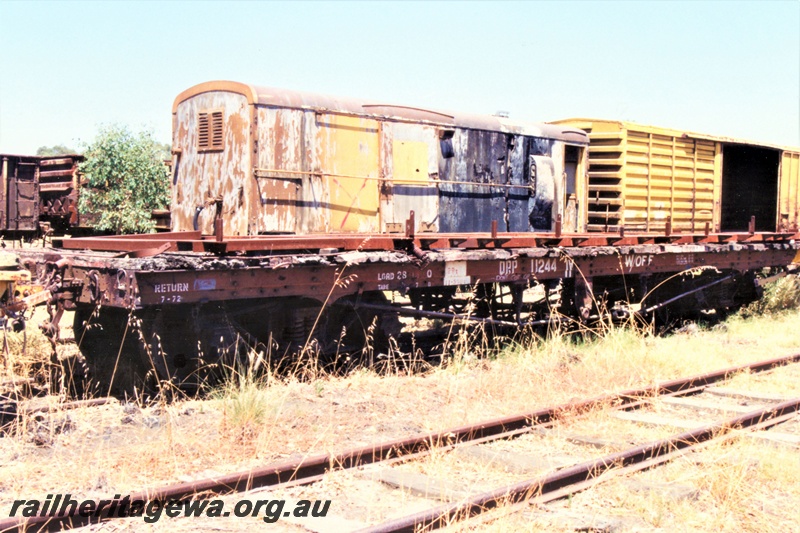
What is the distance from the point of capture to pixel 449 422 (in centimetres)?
670

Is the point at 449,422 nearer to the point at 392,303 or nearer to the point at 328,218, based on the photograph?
the point at 392,303

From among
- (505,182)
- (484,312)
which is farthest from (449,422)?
(505,182)

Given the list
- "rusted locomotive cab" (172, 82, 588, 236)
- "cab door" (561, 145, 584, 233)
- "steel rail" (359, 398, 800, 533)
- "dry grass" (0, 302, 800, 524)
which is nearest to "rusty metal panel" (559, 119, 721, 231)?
"cab door" (561, 145, 584, 233)

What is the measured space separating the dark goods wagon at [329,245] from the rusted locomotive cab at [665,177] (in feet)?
1.91

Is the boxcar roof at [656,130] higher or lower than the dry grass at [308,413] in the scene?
higher

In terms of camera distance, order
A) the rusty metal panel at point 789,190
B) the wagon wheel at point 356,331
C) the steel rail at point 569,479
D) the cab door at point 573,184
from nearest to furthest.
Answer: the steel rail at point 569,479
the wagon wheel at point 356,331
the cab door at point 573,184
the rusty metal panel at point 789,190

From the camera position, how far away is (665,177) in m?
14.1

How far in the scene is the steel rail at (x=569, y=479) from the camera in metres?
4.45

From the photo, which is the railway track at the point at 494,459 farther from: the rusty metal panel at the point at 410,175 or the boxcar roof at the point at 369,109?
the boxcar roof at the point at 369,109

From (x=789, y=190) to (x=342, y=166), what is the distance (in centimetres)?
1118

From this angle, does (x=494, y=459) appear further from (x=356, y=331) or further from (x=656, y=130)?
(x=656, y=130)

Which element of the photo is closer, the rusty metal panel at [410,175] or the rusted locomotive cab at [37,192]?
the rusty metal panel at [410,175]

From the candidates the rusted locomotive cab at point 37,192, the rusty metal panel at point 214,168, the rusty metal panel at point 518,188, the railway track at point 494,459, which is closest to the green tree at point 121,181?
the rusted locomotive cab at point 37,192

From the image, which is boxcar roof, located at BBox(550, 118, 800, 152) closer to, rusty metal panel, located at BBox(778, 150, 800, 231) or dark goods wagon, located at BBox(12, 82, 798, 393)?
dark goods wagon, located at BBox(12, 82, 798, 393)
